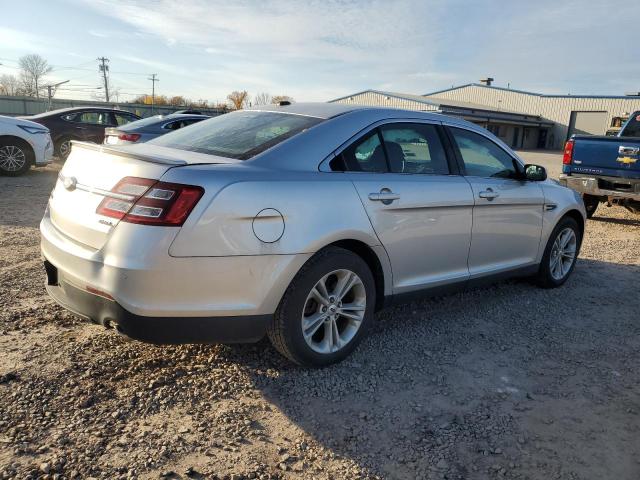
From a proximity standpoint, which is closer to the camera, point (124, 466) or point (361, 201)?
point (124, 466)

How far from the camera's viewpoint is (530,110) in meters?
50.2

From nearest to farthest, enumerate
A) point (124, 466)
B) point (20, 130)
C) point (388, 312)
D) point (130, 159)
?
point (124, 466) < point (130, 159) < point (388, 312) < point (20, 130)

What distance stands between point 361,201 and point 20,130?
9973 millimetres

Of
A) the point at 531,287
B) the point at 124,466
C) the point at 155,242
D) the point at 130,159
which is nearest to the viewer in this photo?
the point at 124,466

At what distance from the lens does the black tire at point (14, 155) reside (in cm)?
1058

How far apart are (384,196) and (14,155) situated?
10.1m

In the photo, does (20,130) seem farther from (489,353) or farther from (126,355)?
(489,353)

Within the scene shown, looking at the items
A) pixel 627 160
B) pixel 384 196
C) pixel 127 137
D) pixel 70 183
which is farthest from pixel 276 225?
pixel 127 137

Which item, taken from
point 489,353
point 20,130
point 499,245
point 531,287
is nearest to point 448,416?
point 489,353

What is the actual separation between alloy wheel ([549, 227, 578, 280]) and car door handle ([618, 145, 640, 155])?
3.70 metres

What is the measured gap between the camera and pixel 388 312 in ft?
14.1

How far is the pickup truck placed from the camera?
319 inches

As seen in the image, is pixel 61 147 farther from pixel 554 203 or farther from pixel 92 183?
pixel 554 203

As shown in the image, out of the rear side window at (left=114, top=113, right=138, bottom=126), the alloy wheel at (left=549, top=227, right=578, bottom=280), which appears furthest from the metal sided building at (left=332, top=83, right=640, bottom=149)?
the alloy wheel at (left=549, top=227, right=578, bottom=280)
